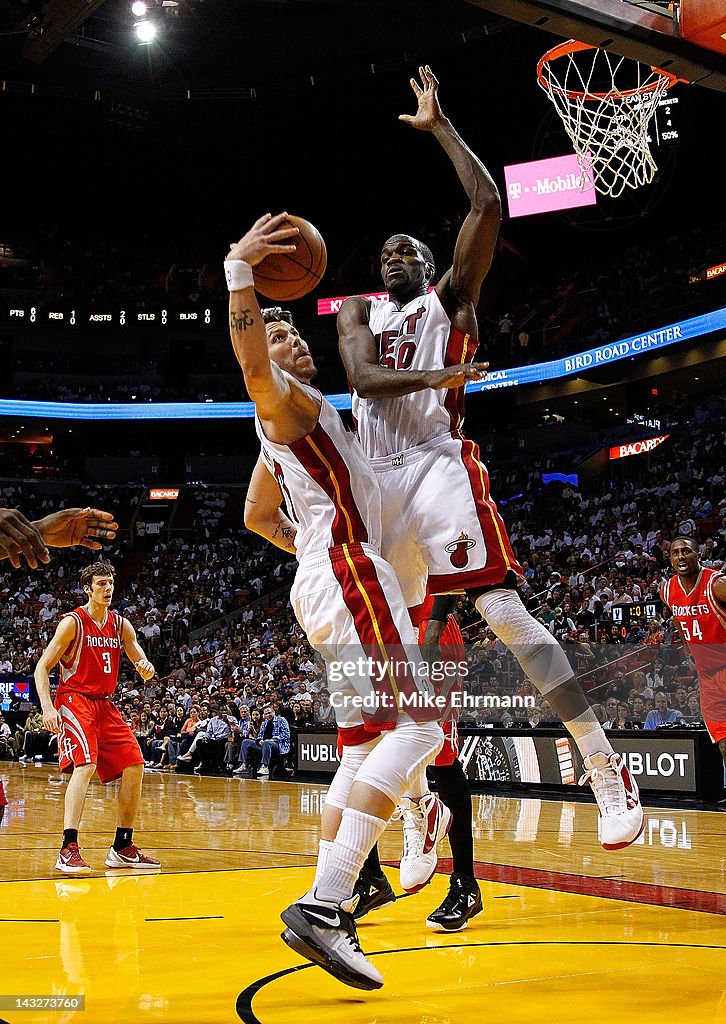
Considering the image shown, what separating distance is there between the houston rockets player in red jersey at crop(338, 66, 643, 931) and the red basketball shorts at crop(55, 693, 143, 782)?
2655mm

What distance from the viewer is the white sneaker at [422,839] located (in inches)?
178

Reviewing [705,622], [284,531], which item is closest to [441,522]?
[284,531]

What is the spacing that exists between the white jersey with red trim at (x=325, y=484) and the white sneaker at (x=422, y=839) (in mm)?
1450

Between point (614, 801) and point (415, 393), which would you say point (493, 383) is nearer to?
point (415, 393)

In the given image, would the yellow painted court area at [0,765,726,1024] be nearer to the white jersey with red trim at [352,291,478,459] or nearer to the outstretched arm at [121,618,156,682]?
the outstretched arm at [121,618,156,682]

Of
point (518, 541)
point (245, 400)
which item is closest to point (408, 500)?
point (518, 541)

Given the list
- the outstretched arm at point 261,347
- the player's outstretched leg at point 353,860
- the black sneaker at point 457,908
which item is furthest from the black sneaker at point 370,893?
the outstretched arm at point 261,347

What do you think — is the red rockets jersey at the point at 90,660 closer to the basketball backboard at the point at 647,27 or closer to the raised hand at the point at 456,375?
the raised hand at the point at 456,375

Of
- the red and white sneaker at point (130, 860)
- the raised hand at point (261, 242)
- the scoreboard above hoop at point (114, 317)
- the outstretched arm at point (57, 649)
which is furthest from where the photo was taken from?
the scoreboard above hoop at point (114, 317)

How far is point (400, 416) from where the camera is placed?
446 cm

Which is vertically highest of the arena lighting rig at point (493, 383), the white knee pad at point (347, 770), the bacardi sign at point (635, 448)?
the arena lighting rig at point (493, 383)

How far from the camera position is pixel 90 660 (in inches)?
274

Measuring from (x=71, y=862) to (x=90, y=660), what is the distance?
1.33 metres

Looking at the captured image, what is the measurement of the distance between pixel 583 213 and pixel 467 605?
13.7 meters
